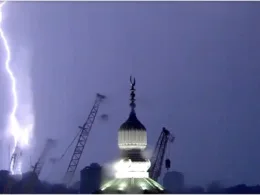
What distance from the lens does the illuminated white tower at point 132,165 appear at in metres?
21.5

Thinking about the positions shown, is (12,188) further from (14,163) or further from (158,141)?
(158,141)

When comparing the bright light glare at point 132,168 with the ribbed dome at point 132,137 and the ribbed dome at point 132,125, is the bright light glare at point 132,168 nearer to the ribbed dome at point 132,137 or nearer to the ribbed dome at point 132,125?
the ribbed dome at point 132,137

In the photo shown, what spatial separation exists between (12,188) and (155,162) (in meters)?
6.05

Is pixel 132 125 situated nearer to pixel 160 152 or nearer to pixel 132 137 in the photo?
pixel 132 137

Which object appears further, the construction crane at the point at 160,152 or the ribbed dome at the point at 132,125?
the construction crane at the point at 160,152

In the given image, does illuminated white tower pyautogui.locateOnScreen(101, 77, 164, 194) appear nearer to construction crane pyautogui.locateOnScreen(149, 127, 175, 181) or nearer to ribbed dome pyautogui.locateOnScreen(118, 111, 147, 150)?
ribbed dome pyautogui.locateOnScreen(118, 111, 147, 150)

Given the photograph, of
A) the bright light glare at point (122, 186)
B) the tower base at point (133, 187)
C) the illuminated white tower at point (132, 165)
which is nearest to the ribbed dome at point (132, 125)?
the illuminated white tower at point (132, 165)

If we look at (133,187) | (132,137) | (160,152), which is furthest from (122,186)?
(160,152)

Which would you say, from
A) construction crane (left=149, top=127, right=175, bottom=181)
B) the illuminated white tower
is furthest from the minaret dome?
construction crane (left=149, top=127, right=175, bottom=181)

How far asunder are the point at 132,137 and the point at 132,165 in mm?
699

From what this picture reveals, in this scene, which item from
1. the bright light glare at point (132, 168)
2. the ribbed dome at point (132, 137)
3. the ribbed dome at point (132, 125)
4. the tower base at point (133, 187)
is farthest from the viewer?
the ribbed dome at point (132, 125)

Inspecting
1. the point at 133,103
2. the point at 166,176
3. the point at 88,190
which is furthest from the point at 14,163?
the point at 133,103

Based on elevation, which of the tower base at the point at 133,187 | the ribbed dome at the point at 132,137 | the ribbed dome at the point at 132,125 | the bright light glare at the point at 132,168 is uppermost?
the ribbed dome at the point at 132,125

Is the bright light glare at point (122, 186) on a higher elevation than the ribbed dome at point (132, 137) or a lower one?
lower
